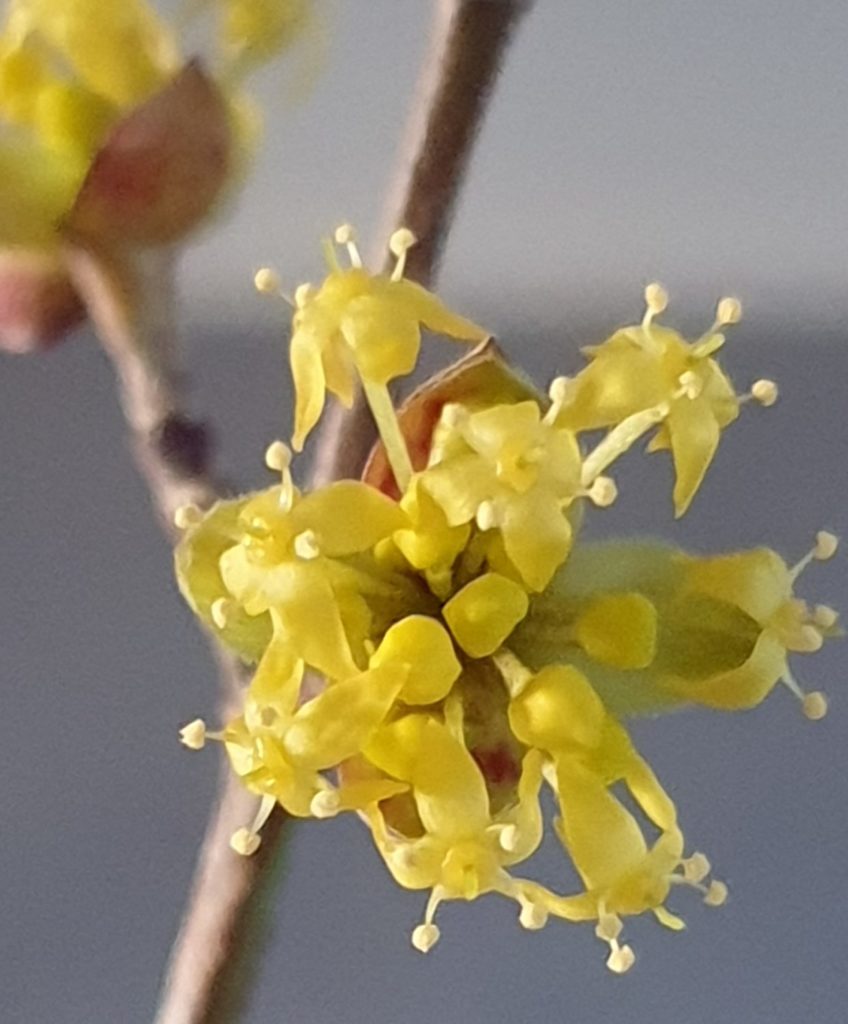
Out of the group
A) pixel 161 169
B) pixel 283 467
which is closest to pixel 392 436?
pixel 283 467

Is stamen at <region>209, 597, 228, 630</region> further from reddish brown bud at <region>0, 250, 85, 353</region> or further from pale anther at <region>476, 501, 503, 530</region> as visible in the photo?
reddish brown bud at <region>0, 250, 85, 353</region>

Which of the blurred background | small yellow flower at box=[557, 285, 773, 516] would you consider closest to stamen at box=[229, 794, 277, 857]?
small yellow flower at box=[557, 285, 773, 516]

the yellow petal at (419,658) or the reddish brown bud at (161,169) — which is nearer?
the yellow petal at (419,658)

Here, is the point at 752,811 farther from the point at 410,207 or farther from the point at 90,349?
the point at 410,207

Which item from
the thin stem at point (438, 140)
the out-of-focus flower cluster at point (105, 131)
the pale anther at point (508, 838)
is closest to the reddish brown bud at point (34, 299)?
the out-of-focus flower cluster at point (105, 131)

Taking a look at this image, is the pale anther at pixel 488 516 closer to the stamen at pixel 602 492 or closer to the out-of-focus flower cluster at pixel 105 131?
the stamen at pixel 602 492
